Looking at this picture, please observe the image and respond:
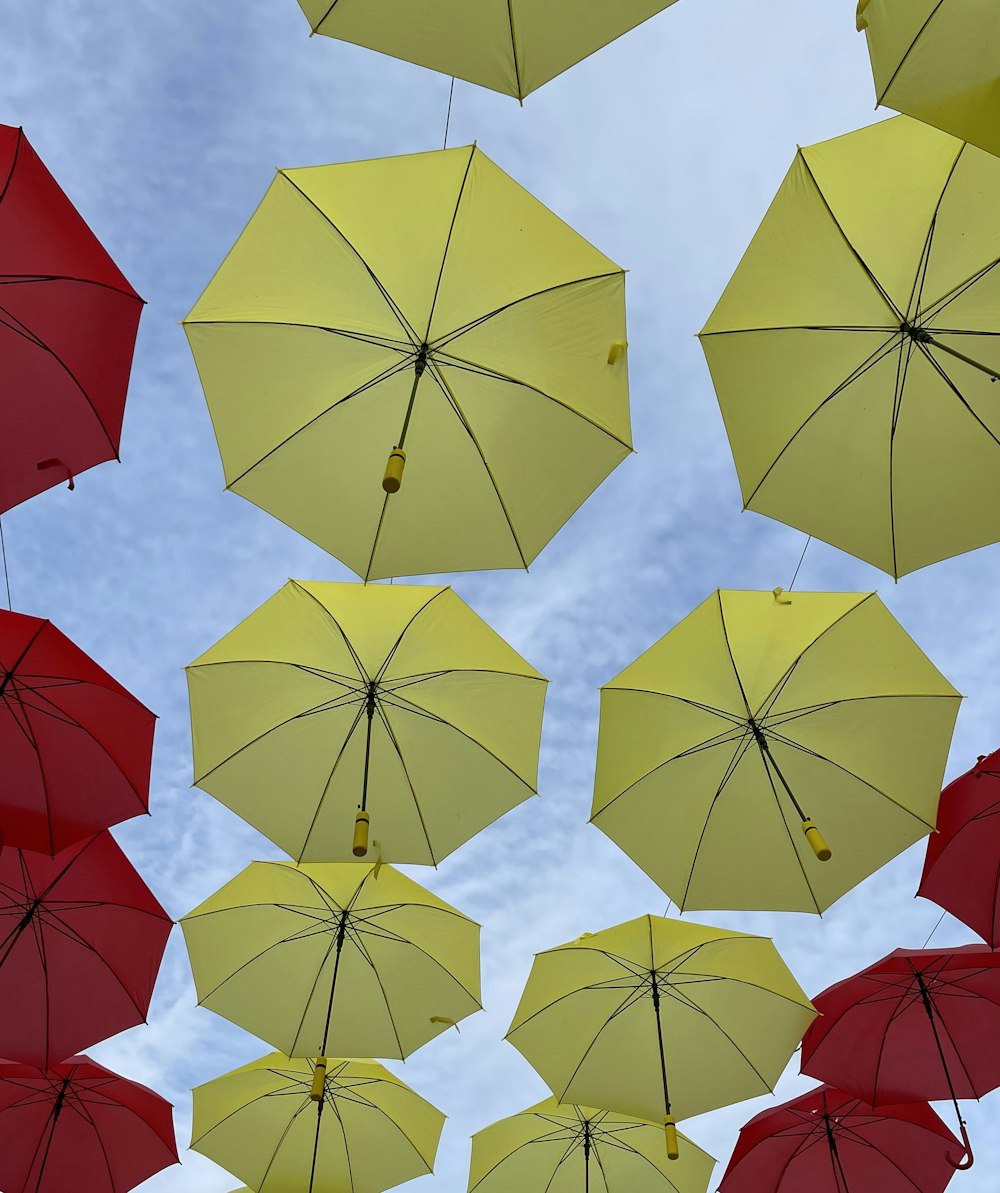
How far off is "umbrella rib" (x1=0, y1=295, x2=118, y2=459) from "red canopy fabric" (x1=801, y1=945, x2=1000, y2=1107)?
8.89m

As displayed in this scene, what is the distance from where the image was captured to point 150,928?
10.2 metres

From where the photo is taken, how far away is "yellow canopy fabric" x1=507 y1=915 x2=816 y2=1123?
1064 centimetres

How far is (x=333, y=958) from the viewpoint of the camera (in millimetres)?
10953

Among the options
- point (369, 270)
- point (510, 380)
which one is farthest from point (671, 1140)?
point (369, 270)

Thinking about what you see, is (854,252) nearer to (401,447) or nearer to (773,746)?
(401,447)

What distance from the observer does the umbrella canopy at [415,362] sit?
7555 mm

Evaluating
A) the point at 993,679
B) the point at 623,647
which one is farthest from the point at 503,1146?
the point at 993,679

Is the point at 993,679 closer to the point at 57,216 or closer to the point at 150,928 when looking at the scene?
the point at 150,928

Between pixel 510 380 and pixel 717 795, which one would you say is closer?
pixel 510 380

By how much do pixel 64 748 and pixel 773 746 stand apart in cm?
646

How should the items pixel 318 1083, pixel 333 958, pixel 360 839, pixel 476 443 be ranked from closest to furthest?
pixel 360 839
pixel 476 443
pixel 318 1083
pixel 333 958

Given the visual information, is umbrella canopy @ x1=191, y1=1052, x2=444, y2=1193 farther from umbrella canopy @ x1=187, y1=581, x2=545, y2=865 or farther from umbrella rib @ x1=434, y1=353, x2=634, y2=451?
umbrella rib @ x1=434, y1=353, x2=634, y2=451

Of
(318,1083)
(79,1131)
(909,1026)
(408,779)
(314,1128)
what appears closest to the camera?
(318,1083)

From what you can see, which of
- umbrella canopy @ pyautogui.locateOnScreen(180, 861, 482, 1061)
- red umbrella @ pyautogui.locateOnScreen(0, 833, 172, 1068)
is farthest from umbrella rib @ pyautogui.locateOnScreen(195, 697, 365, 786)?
umbrella canopy @ pyautogui.locateOnScreen(180, 861, 482, 1061)
